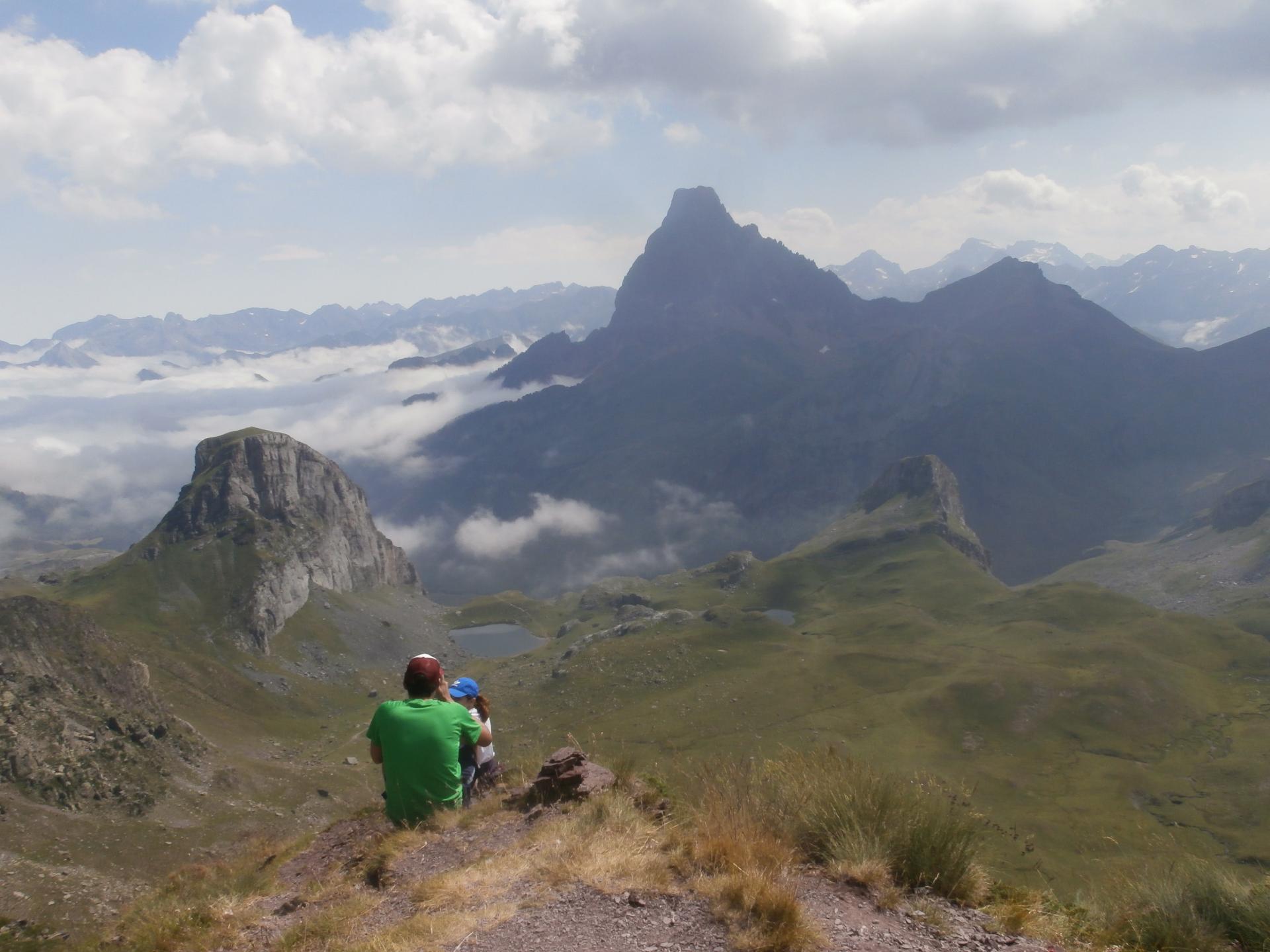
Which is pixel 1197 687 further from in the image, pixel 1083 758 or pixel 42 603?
pixel 42 603

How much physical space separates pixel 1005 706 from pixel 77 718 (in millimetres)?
111966

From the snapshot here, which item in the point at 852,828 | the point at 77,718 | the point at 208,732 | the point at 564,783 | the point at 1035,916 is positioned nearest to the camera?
the point at 1035,916

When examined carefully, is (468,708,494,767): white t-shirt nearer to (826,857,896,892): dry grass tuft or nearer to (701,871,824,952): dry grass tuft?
(701,871,824,952): dry grass tuft

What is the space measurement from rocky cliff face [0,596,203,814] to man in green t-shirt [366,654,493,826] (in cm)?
6425

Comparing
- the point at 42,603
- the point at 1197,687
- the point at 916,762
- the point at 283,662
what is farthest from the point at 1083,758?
the point at 283,662

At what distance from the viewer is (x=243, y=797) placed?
268ft

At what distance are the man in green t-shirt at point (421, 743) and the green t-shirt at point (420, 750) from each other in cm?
1

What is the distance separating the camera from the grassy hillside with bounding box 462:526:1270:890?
81000mm

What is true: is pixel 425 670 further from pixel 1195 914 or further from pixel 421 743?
pixel 1195 914

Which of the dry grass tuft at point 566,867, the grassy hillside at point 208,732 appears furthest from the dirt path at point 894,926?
the grassy hillside at point 208,732

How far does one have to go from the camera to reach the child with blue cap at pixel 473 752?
1400 cm

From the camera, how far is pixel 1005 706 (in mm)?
109312

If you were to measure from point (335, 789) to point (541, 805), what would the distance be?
8995 cm

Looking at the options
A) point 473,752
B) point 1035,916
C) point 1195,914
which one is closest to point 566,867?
point 473,752
